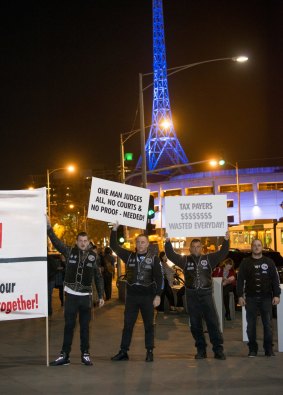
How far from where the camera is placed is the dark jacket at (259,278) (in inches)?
393

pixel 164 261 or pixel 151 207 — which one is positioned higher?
pixel 151 207

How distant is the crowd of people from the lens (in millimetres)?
9289

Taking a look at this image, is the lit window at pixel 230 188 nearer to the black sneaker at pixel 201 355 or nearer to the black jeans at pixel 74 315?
the black sneaker at pixel 201 355

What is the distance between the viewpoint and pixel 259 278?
10016 millimetres

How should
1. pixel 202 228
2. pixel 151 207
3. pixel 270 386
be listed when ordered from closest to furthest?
pixel 270 386
pixel 202 228
pixel 151 207

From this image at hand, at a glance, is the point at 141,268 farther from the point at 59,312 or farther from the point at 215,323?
the point at 59,312

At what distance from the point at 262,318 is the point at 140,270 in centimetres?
210

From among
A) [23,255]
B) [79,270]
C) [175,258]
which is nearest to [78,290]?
[79,270]

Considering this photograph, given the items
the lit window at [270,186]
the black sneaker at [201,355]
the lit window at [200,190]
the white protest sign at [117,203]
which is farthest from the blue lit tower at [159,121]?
the black sneaker at [201,355]

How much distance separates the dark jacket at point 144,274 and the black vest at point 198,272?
0.51 m

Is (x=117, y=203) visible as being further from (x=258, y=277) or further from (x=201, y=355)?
(x=201, y=355)

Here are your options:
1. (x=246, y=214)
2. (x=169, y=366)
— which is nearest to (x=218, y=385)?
(x=169, y=366)

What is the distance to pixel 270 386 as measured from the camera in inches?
308

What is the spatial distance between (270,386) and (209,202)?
4.04 m
